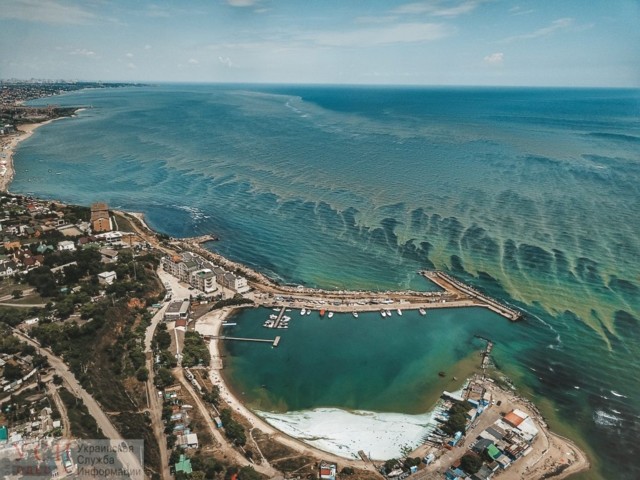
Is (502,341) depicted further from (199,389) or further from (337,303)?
(199,389)

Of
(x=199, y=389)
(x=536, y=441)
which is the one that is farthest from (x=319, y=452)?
(x=536, y=441)

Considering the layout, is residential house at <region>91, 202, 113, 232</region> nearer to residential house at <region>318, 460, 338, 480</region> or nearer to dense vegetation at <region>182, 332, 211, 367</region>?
dense vegetation at <region>182, 332, 211, 367</region>

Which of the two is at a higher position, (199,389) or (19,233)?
(19,233)

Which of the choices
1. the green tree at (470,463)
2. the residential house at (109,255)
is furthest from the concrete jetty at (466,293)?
the residential house at (109,255)

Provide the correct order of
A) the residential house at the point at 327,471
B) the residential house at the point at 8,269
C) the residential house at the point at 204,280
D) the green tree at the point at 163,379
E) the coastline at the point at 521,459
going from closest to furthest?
1. the residential house at the point at 327,471
2. the coastline at the point at 521,459
3. the green tree at the point at 163,379
4. the residential house at the point at 8,269
5. the residential house at the point at 204,280

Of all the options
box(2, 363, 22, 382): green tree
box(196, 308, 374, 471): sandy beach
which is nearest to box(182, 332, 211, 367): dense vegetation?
box(196, 308, 374, 471): sandy beach

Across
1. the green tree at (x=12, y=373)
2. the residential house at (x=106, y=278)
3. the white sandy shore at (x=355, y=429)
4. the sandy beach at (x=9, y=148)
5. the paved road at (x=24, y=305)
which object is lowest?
the white sandy shore at (x=355, y=429)

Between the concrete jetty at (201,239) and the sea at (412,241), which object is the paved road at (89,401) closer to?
the sea at (412,241)
